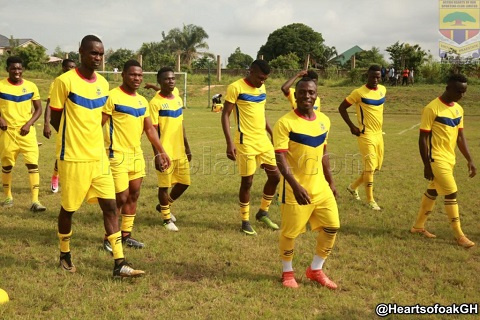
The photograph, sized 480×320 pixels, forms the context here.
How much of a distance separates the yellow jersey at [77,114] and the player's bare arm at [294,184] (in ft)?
6.41

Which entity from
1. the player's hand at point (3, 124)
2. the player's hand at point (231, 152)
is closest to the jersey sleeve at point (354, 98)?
the player's hand at point (231, 152)

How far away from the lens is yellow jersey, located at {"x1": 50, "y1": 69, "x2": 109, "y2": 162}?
458cm

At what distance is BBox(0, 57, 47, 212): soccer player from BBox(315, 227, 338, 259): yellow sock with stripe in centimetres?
489

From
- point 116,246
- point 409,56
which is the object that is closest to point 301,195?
point 116,246

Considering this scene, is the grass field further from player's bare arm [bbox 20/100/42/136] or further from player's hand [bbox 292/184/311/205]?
player's bare arm [bbox 20/100/42/136]

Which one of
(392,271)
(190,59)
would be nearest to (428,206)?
(392,271)

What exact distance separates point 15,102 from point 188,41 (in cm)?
5874

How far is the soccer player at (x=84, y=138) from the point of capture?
4.60 meters

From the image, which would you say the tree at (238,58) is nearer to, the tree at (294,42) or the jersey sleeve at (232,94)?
the tree at (294,42)

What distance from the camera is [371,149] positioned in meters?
7.94

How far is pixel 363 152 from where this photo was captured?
26.5 feet

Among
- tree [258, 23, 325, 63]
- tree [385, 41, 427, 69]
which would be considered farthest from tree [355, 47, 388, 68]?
tree [258, 23, 325, 63]

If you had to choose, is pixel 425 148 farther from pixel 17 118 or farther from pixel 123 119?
pixel 17 118

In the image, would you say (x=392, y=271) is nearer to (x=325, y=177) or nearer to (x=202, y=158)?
(x=325, y=177)
